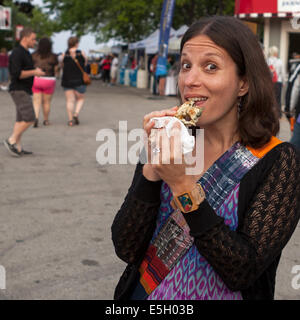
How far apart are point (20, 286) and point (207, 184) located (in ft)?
8.43

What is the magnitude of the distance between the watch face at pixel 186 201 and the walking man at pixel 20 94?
7476mm

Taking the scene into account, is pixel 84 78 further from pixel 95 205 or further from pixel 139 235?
pixel 139 235

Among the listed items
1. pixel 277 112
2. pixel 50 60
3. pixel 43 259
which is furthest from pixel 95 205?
pixel 50 60

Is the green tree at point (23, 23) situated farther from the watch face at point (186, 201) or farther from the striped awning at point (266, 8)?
the watch face at point (186, 201)

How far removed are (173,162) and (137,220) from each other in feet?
1.06

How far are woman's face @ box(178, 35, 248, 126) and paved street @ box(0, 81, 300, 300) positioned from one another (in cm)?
239

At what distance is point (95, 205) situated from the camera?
19.9 ft

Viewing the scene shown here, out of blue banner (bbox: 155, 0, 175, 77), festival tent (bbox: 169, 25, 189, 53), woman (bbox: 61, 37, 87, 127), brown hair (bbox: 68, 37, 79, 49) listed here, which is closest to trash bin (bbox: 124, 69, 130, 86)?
festival tent (bbox: 169, 25, 189, 53)

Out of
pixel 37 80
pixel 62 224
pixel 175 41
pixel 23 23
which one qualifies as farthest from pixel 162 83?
pixel 23 23

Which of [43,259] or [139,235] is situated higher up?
[139,235]

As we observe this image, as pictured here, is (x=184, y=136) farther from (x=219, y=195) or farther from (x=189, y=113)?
(x=219, y=195)

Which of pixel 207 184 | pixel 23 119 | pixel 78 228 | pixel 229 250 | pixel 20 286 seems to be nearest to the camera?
pixel 229 250

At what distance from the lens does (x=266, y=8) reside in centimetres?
1805

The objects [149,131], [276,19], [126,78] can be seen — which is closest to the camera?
[149,131]
